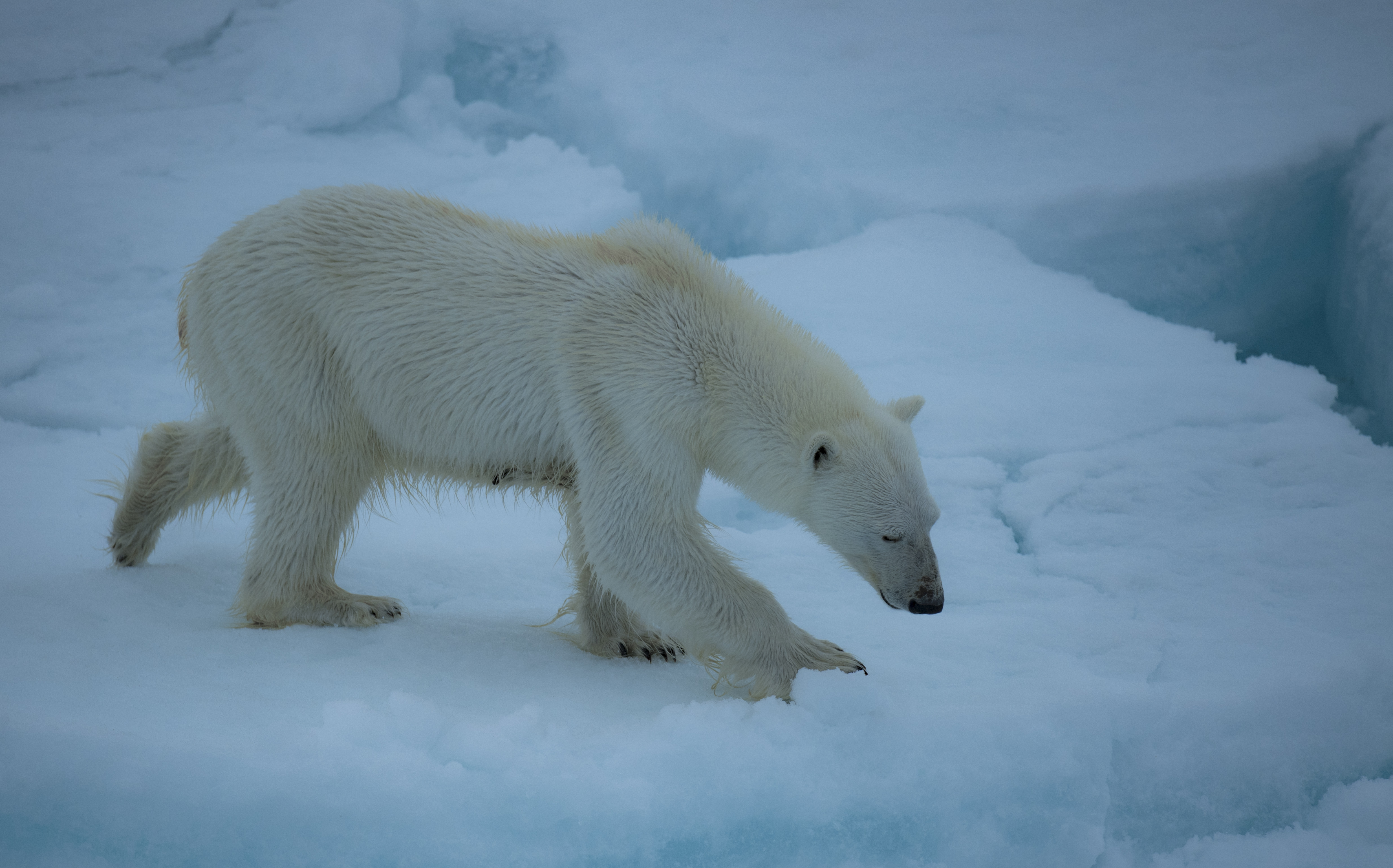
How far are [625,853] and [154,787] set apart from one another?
3.41ft

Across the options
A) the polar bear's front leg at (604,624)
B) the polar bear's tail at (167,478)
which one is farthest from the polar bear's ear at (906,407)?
the polar bear's tail at (167,478)

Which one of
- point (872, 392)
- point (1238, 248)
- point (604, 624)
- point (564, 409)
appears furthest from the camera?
point (1238, 248)

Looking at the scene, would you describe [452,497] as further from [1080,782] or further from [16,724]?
[1080,782]

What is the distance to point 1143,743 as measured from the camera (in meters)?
2.60

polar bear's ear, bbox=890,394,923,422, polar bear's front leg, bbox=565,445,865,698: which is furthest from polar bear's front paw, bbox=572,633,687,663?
polar bear's ear, bbox=890,394,923,422

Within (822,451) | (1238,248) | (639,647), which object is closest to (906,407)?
(822,451)

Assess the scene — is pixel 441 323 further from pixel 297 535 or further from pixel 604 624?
pixel 604 624

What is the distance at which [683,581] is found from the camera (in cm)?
281

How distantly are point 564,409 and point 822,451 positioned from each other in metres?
0.78

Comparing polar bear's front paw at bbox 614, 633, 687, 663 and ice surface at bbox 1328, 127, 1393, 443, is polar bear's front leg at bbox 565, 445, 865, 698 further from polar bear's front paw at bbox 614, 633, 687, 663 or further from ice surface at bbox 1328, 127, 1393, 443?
ice surface at bbox 1328, 127, 1393, 443

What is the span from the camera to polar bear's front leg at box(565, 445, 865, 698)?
2803 mm

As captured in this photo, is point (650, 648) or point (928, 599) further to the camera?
point (650, 648)

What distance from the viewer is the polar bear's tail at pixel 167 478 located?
3.61 m

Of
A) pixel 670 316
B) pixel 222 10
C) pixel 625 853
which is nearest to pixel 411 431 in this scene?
pixel 670 316
